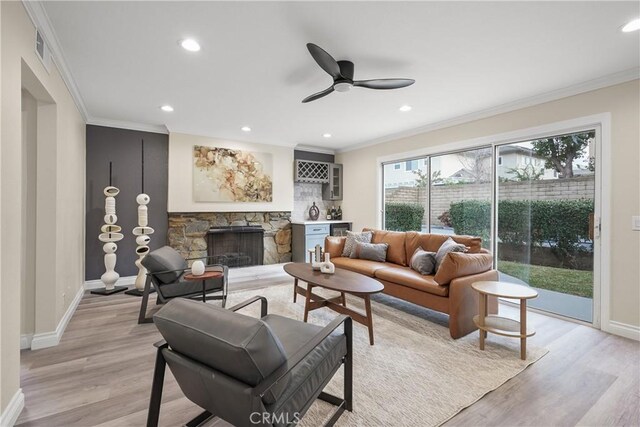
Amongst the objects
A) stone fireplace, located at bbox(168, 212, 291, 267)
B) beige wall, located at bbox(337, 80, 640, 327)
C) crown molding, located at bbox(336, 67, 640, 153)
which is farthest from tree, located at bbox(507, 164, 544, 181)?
stone fireplace, located at bbox(168, 212, 291, 267)

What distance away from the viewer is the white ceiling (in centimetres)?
201

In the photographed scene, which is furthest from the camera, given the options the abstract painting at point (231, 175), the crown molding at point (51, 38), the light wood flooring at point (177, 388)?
the abstract painting at point (231, 175)

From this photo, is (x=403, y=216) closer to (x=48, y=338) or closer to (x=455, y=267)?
(x=455, y=267)

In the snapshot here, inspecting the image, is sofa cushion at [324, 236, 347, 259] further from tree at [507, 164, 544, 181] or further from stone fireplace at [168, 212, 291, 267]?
tree at [507, 164, 544, 181]

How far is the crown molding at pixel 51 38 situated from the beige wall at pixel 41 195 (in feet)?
0.23

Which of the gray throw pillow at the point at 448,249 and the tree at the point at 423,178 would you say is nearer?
the gray throw pillow at the point at 448,249

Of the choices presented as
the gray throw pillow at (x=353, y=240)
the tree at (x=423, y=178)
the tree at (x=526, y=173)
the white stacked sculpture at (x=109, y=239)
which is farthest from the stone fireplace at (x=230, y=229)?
the tree at (x=526, y=173)

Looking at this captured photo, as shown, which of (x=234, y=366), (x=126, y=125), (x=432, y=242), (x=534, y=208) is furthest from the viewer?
(x=126, y=125)

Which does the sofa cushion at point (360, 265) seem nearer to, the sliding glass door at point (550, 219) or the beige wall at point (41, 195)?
the sliding glass door at point (550, 219)

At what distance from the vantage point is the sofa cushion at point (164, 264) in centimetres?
310

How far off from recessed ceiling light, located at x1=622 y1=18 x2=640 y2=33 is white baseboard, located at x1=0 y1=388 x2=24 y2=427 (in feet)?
15.5

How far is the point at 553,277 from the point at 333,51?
3.62 metres

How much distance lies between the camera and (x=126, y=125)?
461 centimetres

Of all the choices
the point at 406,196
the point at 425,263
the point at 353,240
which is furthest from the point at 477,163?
the point at 353,240
